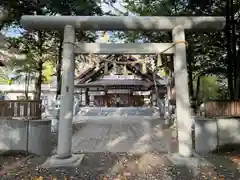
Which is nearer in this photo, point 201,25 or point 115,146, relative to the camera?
point 201,25

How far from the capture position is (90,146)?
8.34 m

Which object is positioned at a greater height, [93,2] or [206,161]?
[93,2]

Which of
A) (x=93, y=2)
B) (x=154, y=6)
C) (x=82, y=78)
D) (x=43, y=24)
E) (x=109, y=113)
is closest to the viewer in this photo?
(x=43, y=24)

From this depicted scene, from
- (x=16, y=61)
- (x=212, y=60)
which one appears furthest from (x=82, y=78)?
(x=212, y=60)

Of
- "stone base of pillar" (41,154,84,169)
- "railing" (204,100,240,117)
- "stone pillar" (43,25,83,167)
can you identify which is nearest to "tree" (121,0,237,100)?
"railing" (204,100,240,117)

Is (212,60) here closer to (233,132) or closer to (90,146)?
(233,132)

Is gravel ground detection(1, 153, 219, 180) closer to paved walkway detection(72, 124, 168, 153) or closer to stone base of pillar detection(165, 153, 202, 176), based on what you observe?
stone base of pillar detection(165, 153, 202, 176)

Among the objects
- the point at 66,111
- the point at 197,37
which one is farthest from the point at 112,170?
the point at 197,37

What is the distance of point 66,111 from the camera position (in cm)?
581

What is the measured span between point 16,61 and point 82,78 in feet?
47.9

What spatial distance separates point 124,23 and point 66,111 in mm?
2629

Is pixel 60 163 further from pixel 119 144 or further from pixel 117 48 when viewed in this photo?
pixel 119 144

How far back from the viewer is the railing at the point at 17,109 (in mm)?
7496

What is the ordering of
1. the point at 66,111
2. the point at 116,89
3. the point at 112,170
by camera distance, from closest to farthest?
1. the point at 112,170
2. the point at 66,111
3. the point at 116,89
